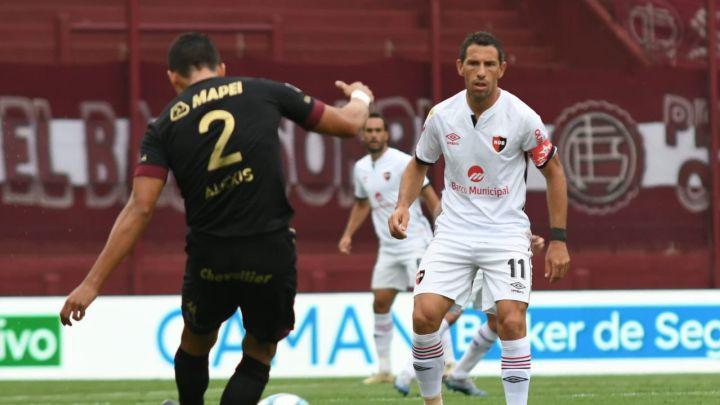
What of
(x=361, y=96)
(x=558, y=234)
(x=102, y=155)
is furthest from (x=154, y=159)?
(x=102, y=155)

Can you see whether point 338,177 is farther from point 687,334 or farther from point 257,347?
point 257,347

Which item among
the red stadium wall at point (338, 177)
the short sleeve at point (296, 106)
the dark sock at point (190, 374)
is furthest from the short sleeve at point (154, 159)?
the red stadium wall at point (338, 177)

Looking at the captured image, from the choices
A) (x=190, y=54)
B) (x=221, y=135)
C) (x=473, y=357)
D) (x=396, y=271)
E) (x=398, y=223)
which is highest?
(x=190, y=54)

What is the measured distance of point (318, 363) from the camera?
1393 cm

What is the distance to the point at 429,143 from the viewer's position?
8.57 meters

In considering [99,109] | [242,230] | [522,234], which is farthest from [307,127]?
[99,109]

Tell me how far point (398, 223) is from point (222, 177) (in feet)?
5.19

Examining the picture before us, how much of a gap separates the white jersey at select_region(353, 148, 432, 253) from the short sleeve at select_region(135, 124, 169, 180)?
6.28m

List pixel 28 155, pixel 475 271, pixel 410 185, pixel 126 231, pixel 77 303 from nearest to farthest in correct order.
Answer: pixel 77 303 < pixel 126 231 < pixel 475 271 < pixel 410 185 < pixel 28 155

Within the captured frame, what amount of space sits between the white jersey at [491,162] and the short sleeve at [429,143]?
2cm

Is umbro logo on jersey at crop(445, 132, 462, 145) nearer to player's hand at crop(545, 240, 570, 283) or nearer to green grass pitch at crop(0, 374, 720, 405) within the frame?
player's hand at crop(545, 240, 570, 283)

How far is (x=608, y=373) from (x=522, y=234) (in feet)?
19.4

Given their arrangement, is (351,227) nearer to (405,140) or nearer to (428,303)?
(405,140)

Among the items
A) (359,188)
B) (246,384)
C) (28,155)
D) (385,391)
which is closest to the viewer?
(246,384)
